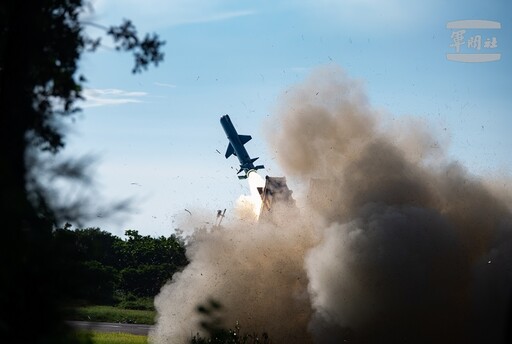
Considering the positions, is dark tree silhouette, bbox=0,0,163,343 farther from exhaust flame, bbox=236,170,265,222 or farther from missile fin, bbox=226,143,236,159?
missile fin, bbox=226,143,236,159

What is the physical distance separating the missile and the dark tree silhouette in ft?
93.9

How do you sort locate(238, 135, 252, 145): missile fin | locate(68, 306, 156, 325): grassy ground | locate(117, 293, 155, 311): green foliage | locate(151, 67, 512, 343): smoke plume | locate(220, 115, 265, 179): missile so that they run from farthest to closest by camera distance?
locate(117, 293, 155, 311): green foliage, locate(68, 306, 156, 325): grassy ground, locate(238, 135, 252, 145): missile fin, locate(220, 115, 265, 179): missile, locate(151, 67, 512, 343): smoke plume

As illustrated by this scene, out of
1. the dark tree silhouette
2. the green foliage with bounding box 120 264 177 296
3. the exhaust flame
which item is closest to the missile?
the exhaust flame

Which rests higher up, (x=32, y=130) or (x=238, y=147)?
(x=238, y=147)

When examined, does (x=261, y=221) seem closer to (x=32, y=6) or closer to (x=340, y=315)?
(x=340, y=315)

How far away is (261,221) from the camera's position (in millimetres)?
36500

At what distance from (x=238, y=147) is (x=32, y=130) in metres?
32.1

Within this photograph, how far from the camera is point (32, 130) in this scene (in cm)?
1359

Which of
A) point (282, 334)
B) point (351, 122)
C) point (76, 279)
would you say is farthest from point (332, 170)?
point (76, 279)

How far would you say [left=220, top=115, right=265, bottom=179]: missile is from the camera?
1743 inches

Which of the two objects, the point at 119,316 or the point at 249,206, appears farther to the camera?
the point at 119,316

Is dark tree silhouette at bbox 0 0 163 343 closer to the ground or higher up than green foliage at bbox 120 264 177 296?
closer to the ground

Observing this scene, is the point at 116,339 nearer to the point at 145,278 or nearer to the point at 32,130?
the point at 32,130

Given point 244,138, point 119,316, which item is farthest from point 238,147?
point 119,316
